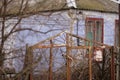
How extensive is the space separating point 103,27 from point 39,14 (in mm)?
8371

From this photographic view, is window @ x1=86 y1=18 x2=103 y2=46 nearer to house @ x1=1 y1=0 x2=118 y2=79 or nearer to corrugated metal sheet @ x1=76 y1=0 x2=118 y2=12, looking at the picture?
house @ x1=1 y1=0 x2=118 y2=79

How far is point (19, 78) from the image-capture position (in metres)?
10.9

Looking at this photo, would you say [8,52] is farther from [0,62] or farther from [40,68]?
[40,68]

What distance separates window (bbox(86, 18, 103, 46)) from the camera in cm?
1905

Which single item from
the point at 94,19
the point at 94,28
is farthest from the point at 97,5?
the point at 94,28

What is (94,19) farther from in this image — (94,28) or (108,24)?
(108,24)

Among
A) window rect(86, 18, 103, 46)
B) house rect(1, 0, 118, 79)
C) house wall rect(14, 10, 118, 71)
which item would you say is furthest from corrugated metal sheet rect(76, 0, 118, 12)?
window rect(86, 18, 103, 46)

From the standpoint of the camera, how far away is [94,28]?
63.2 feet

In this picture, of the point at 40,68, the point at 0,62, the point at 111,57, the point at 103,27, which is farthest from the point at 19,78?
the point at 103,27

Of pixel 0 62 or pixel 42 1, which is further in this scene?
pixel 42 1

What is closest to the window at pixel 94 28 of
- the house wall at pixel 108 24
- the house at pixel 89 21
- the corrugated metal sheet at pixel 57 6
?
the house at pixel 89 21

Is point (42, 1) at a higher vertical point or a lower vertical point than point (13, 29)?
higher

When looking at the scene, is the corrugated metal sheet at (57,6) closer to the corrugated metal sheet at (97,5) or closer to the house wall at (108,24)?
the corrugated metal sheet at (97,5)

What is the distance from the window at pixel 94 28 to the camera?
19.0 m
